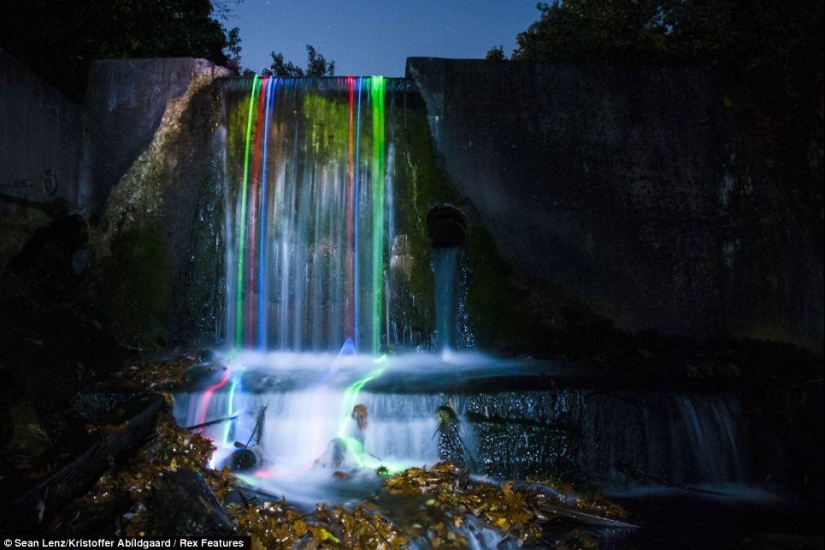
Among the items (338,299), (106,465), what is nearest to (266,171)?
(338,299)

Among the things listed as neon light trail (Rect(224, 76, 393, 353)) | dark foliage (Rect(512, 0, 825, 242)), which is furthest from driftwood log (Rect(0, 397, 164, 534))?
dark foliage (Rect(512, 0, 825, 242))

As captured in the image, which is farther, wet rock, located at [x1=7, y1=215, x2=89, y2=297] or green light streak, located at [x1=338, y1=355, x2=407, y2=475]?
wet rock, located at [x1=7, y1=215, x2=89, y2=297]

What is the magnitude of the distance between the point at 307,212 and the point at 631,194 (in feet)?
16.3

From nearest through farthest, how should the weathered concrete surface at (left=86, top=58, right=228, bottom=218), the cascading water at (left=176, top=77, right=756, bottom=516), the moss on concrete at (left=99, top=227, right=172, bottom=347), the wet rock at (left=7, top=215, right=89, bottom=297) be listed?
the cascading water at (left=176, top=77, right=756, bottom=516), the wet rock at (left=7, top=215, right=89, bottom=297), the moss on concrete at (left=99, top=227, right=172, bottom=347), the weathered concrete surface at (left=86, top=58, right=228, bottom=218)

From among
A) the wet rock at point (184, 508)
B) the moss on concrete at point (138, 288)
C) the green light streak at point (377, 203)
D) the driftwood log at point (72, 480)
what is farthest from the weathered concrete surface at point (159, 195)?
the wet rock at point (184, 508)

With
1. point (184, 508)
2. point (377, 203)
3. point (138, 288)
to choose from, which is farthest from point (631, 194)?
point (138, 288)

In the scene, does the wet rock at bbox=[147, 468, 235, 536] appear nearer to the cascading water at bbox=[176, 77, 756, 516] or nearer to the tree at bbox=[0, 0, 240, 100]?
the cascading water at bbox=[176, 77, 756, 516]

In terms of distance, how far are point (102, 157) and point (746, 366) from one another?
381 inches

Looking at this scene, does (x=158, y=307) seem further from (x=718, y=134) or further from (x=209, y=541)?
(x=718, y=134)

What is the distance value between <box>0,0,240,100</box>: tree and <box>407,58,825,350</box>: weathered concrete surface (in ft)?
16.7

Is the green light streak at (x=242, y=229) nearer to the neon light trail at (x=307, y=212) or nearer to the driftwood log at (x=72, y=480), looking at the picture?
the neon light trail at (x=307, y=212)

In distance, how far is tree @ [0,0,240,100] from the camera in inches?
310

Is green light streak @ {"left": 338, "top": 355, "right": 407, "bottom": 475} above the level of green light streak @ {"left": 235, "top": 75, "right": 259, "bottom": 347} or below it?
below

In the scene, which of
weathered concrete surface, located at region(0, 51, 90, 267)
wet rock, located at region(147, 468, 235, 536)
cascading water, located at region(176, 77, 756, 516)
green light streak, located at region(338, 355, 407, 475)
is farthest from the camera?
weathered concrete surface, located at region(0, 51, 90, 267)
